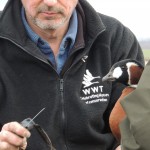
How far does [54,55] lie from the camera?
269 cm

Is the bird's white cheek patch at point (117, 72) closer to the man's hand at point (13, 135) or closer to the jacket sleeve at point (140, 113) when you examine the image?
the man's hand at point (13, 135)

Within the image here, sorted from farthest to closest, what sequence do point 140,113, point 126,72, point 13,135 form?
point 126,72
point 13,135
point 140,113

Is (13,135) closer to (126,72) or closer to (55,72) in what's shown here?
(55,72)

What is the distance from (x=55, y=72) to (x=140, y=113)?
1.09m

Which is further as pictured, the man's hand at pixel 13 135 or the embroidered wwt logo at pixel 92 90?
the embroidered wwt logo at pixel 92 90

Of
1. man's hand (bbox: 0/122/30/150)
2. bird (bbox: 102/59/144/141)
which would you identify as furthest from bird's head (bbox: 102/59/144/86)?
man's hand (bbox: 0/122/30/150)

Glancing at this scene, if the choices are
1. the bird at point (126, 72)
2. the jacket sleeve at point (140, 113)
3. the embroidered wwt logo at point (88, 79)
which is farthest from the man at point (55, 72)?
the jacket sleeve at point (140, 113)

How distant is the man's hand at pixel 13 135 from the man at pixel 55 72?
20.3 inches

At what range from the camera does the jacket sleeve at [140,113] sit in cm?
151

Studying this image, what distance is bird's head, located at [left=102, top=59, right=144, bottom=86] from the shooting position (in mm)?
2619

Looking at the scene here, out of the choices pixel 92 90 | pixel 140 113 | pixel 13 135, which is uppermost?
pixel 140 113

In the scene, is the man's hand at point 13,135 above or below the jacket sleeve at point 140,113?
below

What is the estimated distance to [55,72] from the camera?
255cm

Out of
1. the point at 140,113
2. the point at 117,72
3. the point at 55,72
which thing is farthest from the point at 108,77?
the point at 140,113
